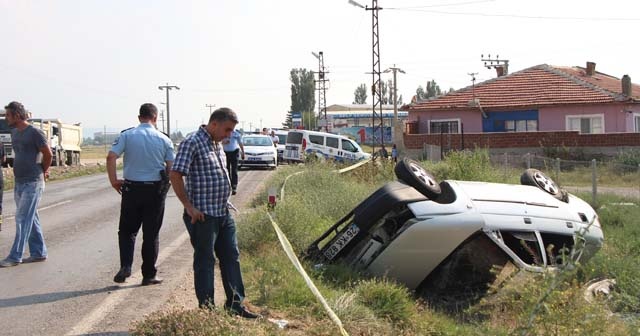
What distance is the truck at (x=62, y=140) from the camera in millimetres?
39500

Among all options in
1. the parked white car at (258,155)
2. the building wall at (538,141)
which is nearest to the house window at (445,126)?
the building wall at (538,141)

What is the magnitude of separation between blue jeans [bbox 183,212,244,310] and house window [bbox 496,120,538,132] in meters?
33.6

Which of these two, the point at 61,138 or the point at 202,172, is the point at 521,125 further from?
the point at 202,172

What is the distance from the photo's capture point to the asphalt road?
5.95 metres

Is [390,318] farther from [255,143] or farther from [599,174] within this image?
[255,143]

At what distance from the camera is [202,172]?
18.4 feet

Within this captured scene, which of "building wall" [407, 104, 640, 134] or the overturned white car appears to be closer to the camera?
the overturned white car

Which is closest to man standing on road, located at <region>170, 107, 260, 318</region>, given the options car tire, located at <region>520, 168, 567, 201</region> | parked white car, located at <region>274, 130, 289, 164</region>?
car tire, located at <region>520, 168, 567, 201</region>

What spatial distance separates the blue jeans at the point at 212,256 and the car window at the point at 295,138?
28187 millimetres

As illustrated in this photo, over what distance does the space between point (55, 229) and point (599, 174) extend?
17579 mm

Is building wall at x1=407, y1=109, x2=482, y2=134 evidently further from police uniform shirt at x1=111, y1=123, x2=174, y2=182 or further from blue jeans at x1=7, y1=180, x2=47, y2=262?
police uniform shirt at x1=111, y1=123, x2=174, y2=182

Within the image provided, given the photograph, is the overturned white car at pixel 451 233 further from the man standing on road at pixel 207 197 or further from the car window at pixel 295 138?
the car window at pixel 295 138

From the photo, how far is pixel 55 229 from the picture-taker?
1155 cm

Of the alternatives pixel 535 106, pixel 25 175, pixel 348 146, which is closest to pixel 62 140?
pixel 348 146
